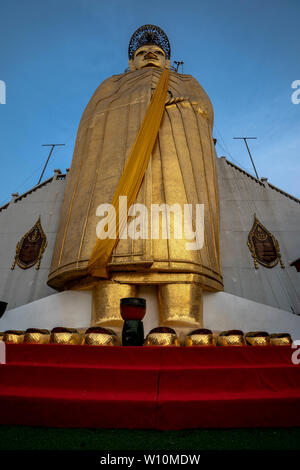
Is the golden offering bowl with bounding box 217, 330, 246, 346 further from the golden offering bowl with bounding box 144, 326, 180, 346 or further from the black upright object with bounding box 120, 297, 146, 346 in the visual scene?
the black upright object with bounding box 120, 297, 146, 346

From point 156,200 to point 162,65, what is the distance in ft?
9.64

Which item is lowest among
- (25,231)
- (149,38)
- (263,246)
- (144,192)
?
(144,192)

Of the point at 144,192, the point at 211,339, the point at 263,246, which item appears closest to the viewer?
the point at 211,339

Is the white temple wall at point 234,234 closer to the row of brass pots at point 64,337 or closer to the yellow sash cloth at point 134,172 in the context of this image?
the yellow sash cloth at point 134,172

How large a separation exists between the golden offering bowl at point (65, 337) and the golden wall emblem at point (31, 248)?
6.90 feet

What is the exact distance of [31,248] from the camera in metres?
3.48

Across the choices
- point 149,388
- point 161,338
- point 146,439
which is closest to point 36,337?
point 161,338

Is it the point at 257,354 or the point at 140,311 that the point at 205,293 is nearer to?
the point at 140,311

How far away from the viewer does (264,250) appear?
3.37m

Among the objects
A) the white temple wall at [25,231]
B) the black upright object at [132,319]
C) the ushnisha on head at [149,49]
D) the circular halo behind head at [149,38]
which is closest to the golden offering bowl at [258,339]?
the black upright object at [132,319]

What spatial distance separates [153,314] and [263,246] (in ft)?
5.91

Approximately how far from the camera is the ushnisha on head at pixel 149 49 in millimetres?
4406

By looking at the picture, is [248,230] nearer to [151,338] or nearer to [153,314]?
[153,314]
